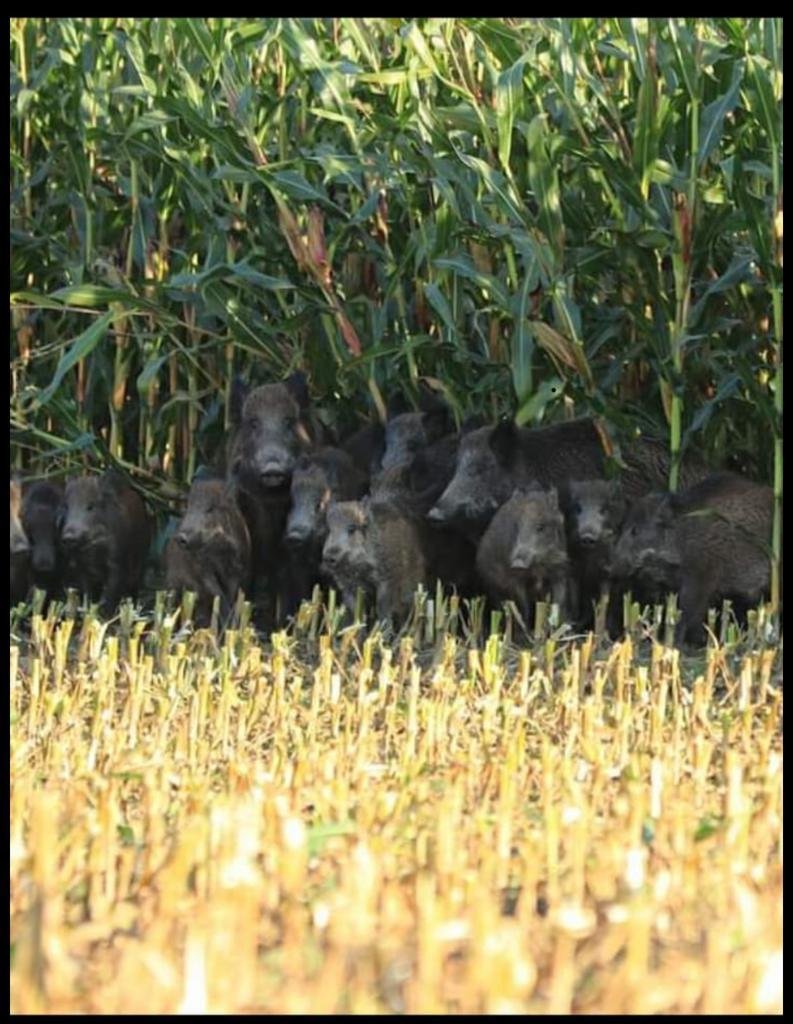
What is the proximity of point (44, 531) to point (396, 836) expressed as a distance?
5.11m

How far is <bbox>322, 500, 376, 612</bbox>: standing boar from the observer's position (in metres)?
9.03

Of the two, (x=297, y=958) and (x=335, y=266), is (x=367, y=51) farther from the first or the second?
(x=297, y=958)

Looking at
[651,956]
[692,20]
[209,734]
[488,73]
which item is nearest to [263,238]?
[488,73]

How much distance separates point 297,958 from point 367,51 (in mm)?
6445

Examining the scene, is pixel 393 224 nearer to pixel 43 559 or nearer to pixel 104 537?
pixel 104 537

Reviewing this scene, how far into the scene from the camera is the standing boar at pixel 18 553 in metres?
9.44

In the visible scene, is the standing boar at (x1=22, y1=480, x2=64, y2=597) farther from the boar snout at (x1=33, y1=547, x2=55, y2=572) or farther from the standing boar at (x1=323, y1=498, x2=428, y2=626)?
the standing boar at (x1=323, y1=498, x2=428, y2=626)

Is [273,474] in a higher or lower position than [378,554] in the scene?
higher

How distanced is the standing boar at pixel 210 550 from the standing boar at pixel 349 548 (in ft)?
1.81

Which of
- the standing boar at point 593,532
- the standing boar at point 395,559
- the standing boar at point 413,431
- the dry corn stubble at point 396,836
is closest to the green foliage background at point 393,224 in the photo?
the standing boar at point 413,431

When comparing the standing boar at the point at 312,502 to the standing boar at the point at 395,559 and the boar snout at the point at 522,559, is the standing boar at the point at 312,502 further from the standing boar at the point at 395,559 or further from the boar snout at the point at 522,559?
the boar snout at the point at 522,559

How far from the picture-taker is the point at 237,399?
1003cm

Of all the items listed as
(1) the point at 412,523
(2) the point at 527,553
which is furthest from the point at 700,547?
(1) the point at 412,523

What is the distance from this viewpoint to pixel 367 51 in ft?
32.4
